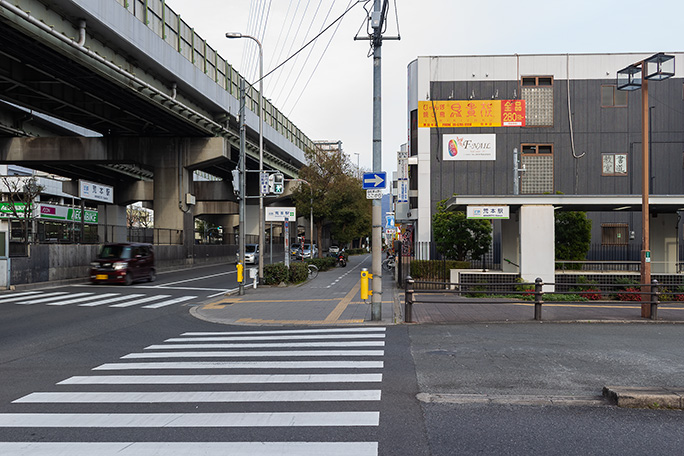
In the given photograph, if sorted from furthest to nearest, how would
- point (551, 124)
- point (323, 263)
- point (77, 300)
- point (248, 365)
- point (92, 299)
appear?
1. point (323, 263)
2. point (551, 124)
3. point (92, 299)
4. point (77, 300)
5. point (248, 365)

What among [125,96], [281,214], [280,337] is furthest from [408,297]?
[125,96]

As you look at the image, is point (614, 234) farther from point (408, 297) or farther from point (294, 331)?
point (294, 331)

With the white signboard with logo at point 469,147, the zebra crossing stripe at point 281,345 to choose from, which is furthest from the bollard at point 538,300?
the white signboard with logo at point 469,147

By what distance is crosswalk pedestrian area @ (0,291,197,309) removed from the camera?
16.6 m

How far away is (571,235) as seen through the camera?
23.0m

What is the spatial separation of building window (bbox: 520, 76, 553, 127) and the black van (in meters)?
22.6

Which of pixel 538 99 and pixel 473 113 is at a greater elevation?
pixel 538 99

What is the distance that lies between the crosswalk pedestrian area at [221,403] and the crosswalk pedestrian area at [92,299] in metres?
8.41

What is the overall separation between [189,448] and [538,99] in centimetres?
2865

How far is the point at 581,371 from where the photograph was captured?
7223mm

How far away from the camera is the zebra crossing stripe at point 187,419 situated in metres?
5.19

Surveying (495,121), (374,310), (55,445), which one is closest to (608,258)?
(495,121)

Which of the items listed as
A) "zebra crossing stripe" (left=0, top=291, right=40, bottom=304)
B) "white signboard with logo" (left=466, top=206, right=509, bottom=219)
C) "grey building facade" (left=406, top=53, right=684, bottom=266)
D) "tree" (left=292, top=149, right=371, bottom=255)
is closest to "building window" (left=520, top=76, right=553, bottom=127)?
"grey building facade" (left=406, top=53, right=684, bottom=266)

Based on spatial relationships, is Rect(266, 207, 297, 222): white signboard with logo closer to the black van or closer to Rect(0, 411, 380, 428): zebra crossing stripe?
the black van
